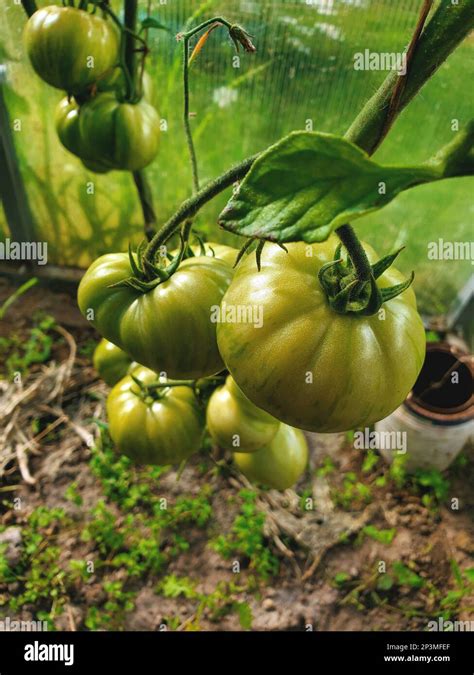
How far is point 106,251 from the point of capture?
1793mm

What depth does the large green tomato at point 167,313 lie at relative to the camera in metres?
0.57

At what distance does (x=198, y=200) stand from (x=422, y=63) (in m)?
0.23

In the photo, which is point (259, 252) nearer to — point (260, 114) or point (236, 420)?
point (236, 420)

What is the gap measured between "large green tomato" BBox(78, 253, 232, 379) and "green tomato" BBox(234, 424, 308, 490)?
35 centimetres

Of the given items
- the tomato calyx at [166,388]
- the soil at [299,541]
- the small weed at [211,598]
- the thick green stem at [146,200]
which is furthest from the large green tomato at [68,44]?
the small weed at [211,598]

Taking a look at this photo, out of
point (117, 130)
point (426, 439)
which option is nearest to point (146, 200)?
point (117, 130)

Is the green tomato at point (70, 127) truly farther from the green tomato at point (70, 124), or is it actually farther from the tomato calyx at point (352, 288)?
the tomato calyx at point (352, 288)

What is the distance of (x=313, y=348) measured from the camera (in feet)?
1.50

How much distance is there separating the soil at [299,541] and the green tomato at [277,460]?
0.47m

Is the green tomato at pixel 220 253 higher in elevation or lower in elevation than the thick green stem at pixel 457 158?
lower

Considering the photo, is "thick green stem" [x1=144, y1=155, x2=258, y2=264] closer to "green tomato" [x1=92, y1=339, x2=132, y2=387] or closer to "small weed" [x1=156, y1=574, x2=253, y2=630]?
"green tomato" [x1=92, y1=339, x2=132, y2=387]

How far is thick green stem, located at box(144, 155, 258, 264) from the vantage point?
17.6 inches
